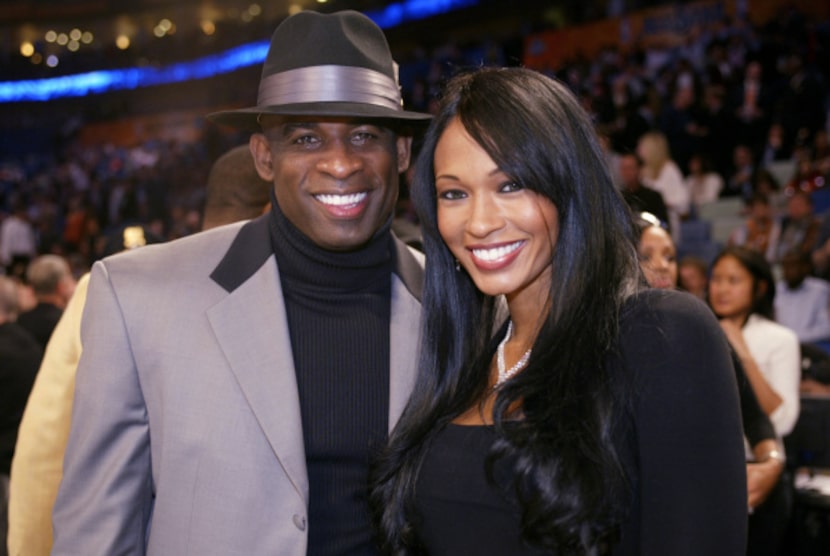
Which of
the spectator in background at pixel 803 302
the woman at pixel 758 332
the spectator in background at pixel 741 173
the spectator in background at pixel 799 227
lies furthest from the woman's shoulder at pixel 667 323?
the spectator in background at pixel 741 173

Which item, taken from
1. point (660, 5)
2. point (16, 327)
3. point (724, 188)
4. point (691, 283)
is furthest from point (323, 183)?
point (660, 5)

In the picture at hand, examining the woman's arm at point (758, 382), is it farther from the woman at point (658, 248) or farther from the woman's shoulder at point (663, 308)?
the woman's shoulder at point (663, 308)

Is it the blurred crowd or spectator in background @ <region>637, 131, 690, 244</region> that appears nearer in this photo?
spectator in background @ <region>637, 131, 690, 244</region>

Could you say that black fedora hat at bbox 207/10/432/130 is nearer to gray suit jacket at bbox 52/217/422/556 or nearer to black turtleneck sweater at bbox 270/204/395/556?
black turtleneck sweater at bbox 270/204/395/556

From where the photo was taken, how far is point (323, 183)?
2.13 metres

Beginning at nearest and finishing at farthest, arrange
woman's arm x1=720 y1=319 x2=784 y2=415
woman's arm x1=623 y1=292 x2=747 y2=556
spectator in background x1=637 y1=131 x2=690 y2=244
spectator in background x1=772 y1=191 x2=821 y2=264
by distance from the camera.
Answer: woman's arm x1=623 y1=292 x2=747 y2=556
woman's arm x1=720 y1=319 x2=784 y2=415
spectator in background x1=772 y1=191 x2=821 y2=264
spectator in background x1=637 y1=131 x2=690 y2=244

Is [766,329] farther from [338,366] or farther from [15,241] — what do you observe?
[15,241]

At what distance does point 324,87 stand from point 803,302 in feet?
19.2

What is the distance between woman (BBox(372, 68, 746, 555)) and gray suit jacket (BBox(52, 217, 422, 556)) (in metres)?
Result: 0.24

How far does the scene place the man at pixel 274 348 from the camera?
1.89 metres

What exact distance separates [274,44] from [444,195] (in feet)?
2.27

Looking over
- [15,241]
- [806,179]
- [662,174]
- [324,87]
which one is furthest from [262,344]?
[15,241]

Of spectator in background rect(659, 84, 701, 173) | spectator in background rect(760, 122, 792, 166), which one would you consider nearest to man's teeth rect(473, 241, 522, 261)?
spectator in background rect(659, 84, 701, 173)

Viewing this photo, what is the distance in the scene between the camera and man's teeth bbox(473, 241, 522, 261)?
178 centimetres
